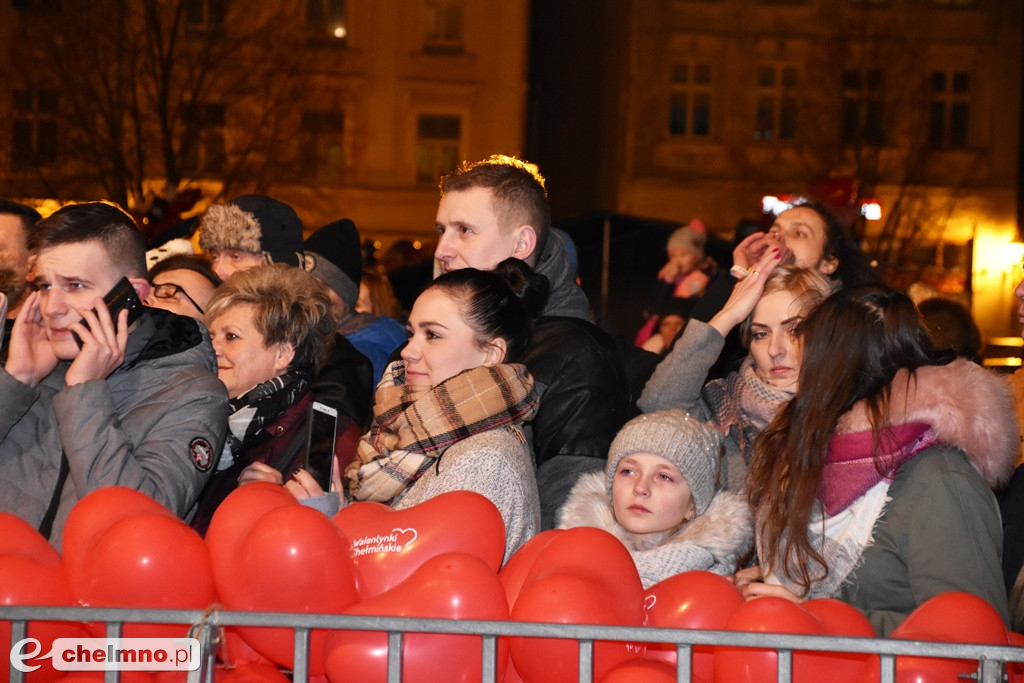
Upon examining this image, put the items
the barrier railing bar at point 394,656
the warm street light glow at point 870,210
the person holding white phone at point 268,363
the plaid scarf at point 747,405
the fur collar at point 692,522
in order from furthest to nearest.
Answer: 1. the warm street light glow at point 870,210
2. the plaid scarf at point 747,405
3. the person holding white phone at point 268,363
4. the fur collar at point 692,522
5. the barrier railing bar at point 394,656

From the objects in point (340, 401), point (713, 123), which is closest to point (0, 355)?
point (340, 401)

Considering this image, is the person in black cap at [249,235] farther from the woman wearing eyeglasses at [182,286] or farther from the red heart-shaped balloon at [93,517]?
the red heart-shaped balloon at [93,517]

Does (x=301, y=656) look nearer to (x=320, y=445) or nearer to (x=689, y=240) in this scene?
(x=320, y=445)

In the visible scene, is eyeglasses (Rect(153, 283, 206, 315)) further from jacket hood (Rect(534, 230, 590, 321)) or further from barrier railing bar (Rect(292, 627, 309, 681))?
barrier railing bar (Rect(292, 627, 309, 681))

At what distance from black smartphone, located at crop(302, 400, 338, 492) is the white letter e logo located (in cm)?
98

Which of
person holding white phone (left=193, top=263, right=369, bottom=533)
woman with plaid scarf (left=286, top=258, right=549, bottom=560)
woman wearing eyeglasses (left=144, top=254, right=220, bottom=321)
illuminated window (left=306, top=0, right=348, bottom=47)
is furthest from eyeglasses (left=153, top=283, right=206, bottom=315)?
illuminated window (left=306, top=0, right=348, bottom=47)

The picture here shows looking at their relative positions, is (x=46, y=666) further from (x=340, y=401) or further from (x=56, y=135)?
(x=56, y=135)

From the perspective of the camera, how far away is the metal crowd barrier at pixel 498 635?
198 centimetres

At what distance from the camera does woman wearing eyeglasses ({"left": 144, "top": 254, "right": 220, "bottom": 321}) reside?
4.45 m

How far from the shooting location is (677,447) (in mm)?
3422

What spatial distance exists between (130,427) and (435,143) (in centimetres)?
2387

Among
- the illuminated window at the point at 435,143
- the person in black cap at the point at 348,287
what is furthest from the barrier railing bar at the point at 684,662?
the illuminated window at the point at 435,143

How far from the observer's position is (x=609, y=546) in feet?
7.99

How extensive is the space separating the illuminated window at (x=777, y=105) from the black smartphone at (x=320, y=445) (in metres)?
25.0
